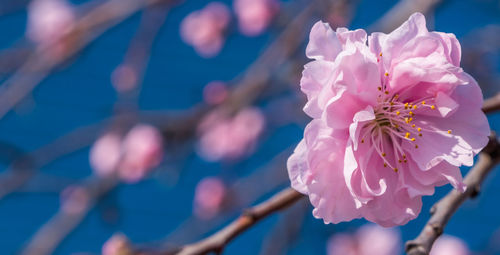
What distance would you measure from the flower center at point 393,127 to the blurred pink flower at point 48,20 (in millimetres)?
1787

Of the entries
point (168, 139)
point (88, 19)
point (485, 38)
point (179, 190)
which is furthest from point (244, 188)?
point (179, 190)

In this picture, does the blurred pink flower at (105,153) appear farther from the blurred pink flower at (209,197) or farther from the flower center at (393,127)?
the flower center at (393,127)

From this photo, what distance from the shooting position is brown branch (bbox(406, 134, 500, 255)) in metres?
0.63

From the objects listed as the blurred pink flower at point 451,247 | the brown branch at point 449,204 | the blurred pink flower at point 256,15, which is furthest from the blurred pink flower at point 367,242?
the brown branch at point 449,204

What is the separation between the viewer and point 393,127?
0.75 m

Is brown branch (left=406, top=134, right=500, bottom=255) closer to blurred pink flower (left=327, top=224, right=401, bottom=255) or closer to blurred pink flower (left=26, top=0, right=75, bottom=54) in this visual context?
blurred pink flower (left=26, top=0, right=75, bottom=54)

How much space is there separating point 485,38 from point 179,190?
203 cm

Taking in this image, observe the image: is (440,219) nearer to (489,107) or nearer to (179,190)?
(489,107)

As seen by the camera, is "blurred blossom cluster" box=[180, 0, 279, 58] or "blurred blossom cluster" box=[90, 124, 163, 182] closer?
"blurred blossom cluster" box=[90, 124, 163, 182]

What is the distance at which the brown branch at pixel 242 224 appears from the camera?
0.75 metres

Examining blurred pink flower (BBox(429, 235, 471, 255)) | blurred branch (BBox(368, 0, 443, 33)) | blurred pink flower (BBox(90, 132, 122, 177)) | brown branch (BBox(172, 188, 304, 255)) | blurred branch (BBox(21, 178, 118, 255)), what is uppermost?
blurred pink flower (BBox(90, 132, 122, 177))

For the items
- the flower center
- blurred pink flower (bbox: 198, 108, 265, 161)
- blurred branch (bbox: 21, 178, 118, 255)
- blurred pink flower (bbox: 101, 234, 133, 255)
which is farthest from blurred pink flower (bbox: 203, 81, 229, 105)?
the flower center

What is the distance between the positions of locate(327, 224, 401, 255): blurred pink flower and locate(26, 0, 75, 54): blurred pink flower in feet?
5.21

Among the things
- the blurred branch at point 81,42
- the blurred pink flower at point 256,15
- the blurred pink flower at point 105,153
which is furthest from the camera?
the blurred pink flower at point 256,15
